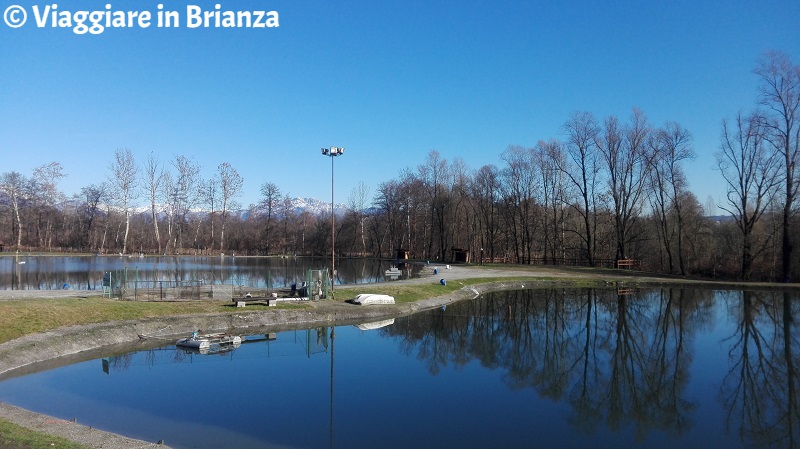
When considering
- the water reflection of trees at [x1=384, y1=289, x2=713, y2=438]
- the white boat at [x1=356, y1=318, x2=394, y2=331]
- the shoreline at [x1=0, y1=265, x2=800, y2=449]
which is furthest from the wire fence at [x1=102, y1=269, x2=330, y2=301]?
the water reflection of trees at [x1=384, y1=289, x2=713, y2=438]

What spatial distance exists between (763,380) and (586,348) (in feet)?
21.0

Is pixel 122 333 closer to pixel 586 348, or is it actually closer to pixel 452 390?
pixel 452 390

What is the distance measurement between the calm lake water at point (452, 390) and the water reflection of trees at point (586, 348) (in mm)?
94

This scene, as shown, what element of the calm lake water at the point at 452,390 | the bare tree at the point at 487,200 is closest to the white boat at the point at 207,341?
the calm lake water at the point at 452,390

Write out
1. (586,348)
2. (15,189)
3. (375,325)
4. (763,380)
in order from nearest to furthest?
1. (763,380)
2. (586,348)
3. (375,325)
4. (15,189)

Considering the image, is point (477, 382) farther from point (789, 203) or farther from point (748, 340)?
point (789, 203)

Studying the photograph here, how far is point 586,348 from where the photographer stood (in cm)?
2167

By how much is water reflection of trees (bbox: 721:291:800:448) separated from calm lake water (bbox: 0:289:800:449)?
76 millimetres

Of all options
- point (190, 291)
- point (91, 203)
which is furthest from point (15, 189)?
point (190, 291)

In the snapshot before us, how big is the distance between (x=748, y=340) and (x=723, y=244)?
4476 centimetres

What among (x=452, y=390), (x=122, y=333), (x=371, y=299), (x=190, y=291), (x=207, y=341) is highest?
(x=190, y=291)

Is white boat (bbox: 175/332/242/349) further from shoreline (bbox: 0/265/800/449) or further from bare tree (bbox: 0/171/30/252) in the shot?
bare tree (bbox: 0/171/30/252)

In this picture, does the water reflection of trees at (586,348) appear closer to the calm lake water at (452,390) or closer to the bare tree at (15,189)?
the calm lake water at (452,390)

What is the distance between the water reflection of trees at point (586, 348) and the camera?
13695 millimetres
